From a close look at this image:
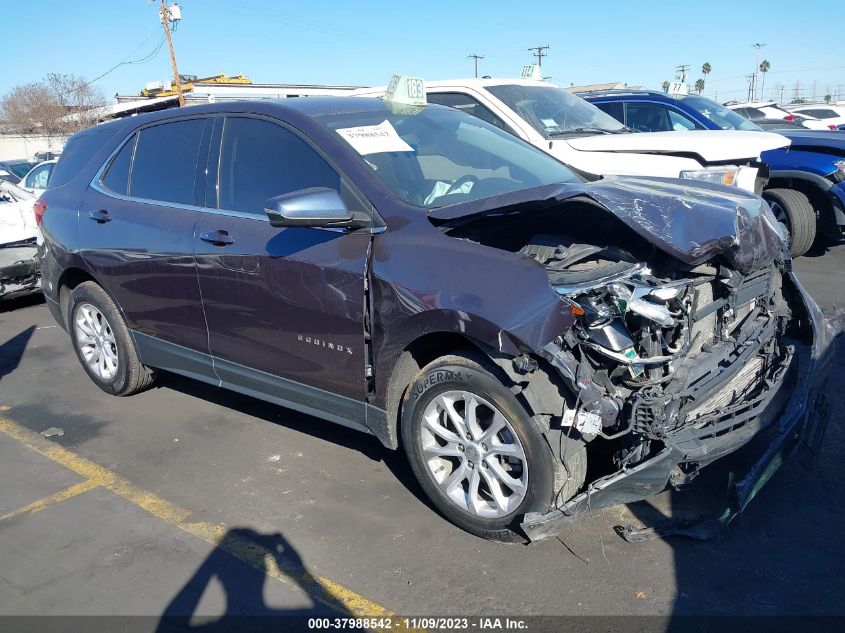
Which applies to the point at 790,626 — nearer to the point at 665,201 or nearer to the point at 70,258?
the point at 665,201

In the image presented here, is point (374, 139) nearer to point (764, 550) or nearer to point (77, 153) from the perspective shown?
point (764, 550)

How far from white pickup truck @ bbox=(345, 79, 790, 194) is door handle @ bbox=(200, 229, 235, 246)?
3.07 meters

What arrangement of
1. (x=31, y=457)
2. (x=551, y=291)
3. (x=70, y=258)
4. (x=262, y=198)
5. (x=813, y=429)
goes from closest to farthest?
(x=551, y=291), (x=813, y=429), (x=262, y=198), (x=31, y=457), (x=70, y=258)

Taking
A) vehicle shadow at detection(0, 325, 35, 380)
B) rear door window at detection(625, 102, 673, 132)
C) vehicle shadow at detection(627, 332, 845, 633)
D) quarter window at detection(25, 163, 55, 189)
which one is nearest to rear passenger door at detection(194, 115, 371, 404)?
vehicle shadow at detection(627, 332, 845, 633)

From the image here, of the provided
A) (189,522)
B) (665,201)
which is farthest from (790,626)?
(189,522)

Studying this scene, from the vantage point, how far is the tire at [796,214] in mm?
8023

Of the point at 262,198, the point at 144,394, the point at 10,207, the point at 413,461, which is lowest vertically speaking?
the point at 144,394

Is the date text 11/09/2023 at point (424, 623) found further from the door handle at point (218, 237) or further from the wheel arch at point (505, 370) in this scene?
the door handle at point (218, 237)

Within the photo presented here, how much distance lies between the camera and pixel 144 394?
546 centimetres

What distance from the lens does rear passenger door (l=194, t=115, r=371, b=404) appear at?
11.6 feet

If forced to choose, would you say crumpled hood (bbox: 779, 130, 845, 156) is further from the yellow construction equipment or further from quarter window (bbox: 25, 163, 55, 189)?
the yellow construction equipment

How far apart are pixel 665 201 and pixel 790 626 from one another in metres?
1.72

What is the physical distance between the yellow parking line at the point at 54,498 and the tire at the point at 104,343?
118 cm

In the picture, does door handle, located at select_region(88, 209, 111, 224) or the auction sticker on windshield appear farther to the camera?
door handle, located at select_region(88, 209, 111, 224)
